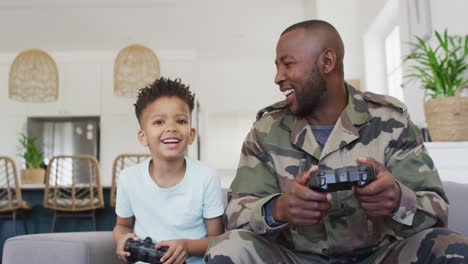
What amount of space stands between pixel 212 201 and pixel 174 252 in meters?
0.20

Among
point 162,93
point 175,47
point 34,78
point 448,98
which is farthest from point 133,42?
point 162,93

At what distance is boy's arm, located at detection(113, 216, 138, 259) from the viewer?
3.92 feet

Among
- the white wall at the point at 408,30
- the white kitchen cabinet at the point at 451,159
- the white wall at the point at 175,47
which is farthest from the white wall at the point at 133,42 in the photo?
the white kitchen cabinet at the point at 451,159

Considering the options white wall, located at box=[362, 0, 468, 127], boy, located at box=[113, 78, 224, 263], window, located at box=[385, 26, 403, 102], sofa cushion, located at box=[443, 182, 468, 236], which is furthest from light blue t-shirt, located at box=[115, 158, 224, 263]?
window, located at box=[385, 26, 403, 102]

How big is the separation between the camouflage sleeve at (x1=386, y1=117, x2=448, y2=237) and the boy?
49cm

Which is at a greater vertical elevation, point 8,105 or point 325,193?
point 8,105

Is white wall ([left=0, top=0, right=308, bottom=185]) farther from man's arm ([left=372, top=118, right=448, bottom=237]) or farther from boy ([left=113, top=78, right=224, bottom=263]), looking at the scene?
man's arm ([left=372, top=118, right=448, bottom=237])

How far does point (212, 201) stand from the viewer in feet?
4.28

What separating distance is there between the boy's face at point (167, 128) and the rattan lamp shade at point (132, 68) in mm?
3094

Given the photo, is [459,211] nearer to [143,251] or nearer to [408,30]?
[143,251]

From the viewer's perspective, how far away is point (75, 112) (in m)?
6.39

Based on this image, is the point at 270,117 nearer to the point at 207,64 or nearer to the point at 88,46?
the point at 88,46

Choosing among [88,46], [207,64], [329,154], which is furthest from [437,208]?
[207,64]

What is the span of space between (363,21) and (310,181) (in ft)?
11.9
